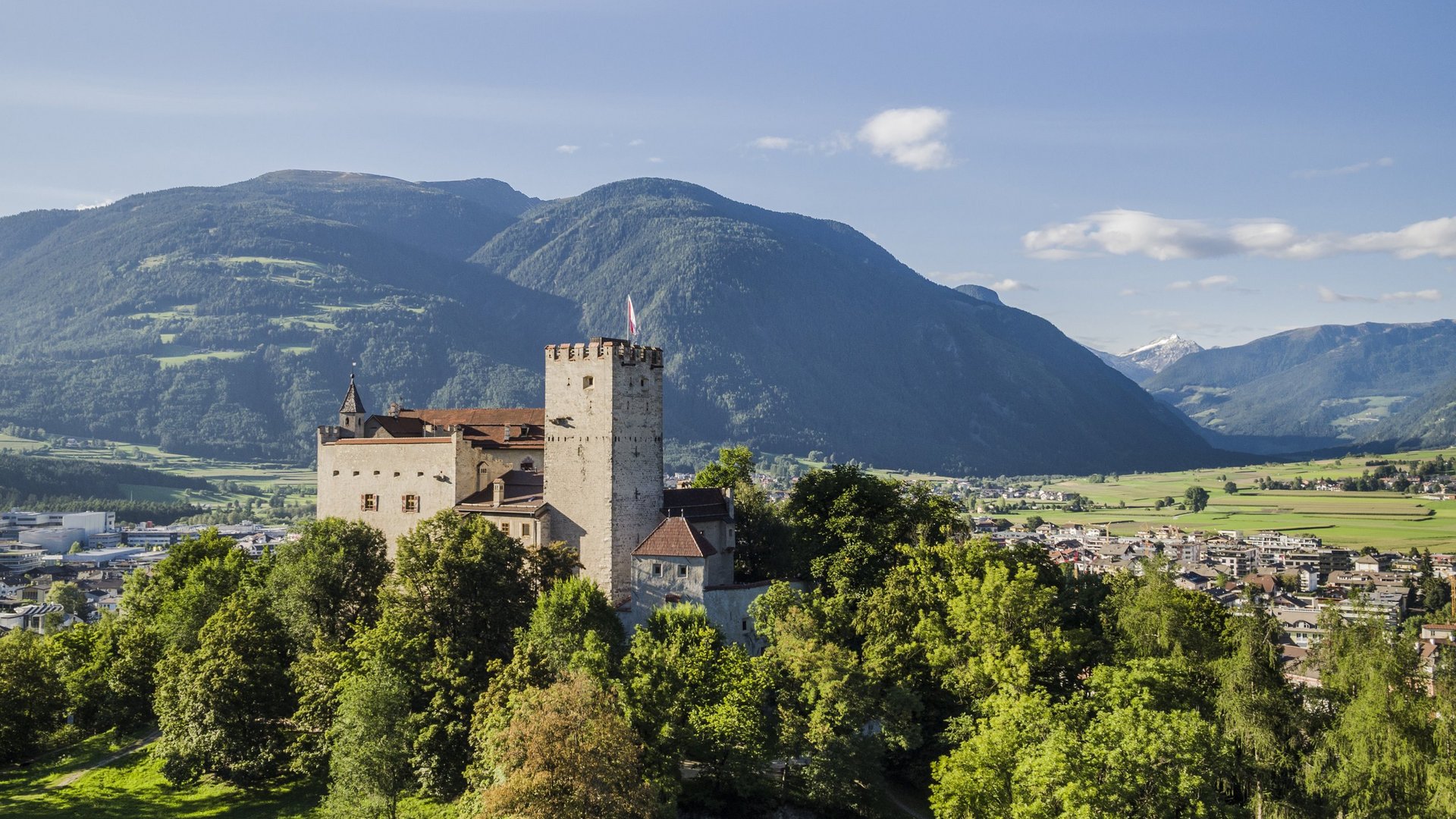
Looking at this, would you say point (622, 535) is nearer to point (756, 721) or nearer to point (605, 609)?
point (605, 609)

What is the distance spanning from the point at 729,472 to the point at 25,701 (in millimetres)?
48550

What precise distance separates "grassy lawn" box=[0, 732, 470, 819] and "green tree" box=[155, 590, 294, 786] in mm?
1027

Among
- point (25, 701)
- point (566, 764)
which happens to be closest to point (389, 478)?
point (25, 701)

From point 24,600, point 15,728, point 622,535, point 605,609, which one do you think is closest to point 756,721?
point 605,609

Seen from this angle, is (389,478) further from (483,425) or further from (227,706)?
(227,706)

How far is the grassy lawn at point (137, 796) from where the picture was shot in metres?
62.1

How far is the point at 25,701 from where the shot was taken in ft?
241

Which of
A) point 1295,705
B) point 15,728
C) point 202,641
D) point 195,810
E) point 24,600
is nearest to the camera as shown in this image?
point 1295,705

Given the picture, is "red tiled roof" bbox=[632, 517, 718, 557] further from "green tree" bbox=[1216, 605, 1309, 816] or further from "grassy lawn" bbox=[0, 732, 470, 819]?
"green tree" bbox=[1216, 605, 1309, 816]

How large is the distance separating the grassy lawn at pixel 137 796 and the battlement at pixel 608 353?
86.9 ft

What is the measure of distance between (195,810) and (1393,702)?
58.4 metres

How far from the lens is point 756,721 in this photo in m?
58.3

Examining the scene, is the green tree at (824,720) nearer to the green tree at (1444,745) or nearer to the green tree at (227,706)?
the green tree at (1444,745)

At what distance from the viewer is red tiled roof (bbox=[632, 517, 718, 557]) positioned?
221ft
